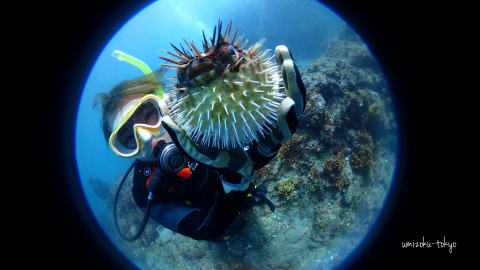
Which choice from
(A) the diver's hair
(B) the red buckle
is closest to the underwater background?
(A) the diver's hair

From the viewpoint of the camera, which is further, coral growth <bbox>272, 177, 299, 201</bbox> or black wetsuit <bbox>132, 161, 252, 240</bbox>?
coral growth <bbox>272, 177, 299, 201</bbox>

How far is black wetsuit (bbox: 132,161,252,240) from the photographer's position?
363 centimetres

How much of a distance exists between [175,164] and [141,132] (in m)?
0.66

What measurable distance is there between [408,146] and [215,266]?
447cm

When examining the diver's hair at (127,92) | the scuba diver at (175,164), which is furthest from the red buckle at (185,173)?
the diver's hair at (127,92)

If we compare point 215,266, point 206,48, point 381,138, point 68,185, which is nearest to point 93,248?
point 68,185

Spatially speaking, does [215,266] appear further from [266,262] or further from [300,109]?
[300,109]

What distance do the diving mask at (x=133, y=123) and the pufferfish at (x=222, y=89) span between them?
5.87 ft

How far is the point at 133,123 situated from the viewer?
3.80 meters

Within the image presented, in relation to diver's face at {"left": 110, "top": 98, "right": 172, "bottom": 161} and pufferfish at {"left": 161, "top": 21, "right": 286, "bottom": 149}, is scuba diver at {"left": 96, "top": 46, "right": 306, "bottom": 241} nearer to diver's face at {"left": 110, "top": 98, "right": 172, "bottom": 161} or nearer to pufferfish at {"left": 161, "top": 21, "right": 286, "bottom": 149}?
diver's face at {"left": 110, "top": 98, "right": 172, "bottom": 161}

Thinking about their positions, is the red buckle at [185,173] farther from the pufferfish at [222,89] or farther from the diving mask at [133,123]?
the pufferfish at [222,89]

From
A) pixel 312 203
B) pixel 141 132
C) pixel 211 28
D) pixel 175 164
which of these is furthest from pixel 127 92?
pixel 211 28

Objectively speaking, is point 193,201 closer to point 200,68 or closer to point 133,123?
point 133,123

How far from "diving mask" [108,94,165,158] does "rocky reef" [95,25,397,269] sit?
2.64m
